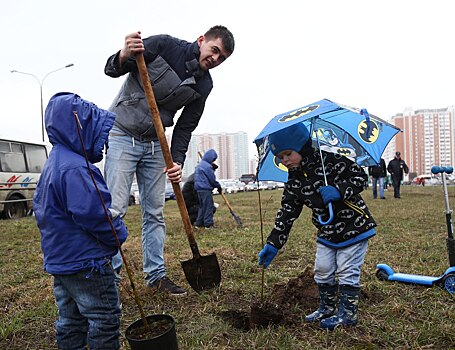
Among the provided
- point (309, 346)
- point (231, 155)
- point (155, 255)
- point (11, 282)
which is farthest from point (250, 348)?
point (231, 155)

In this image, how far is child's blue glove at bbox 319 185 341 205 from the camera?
2373 millimetres

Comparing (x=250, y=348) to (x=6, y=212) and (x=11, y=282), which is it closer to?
(x=11, y=282)

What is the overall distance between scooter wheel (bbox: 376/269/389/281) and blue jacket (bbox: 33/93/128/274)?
7.98 ft

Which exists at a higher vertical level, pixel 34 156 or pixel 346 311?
pixel 34 156

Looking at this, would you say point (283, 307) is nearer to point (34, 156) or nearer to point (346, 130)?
point (346, 130)

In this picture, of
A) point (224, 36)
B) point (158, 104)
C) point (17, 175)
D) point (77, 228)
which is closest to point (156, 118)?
point (158, 104)

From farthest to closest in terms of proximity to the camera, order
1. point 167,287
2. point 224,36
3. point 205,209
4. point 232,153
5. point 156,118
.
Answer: point 232,153, point 205,209, point 167,287, point 224,36, point 156,118

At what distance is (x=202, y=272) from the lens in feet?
10.3

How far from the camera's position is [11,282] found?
13.1 feet

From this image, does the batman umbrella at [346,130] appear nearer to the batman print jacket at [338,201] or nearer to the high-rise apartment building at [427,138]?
the batman print jacket at [338,201]

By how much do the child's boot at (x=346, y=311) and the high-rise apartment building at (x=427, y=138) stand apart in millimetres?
76015

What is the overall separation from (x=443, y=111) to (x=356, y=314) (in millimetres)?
86840

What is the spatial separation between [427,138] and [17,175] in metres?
77.4

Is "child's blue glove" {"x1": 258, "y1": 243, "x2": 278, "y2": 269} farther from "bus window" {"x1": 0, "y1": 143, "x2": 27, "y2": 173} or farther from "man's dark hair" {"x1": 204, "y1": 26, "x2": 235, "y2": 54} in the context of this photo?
"bus window" {"x1": 0, "y1": 143, "x2": 27, "y2": 173}
